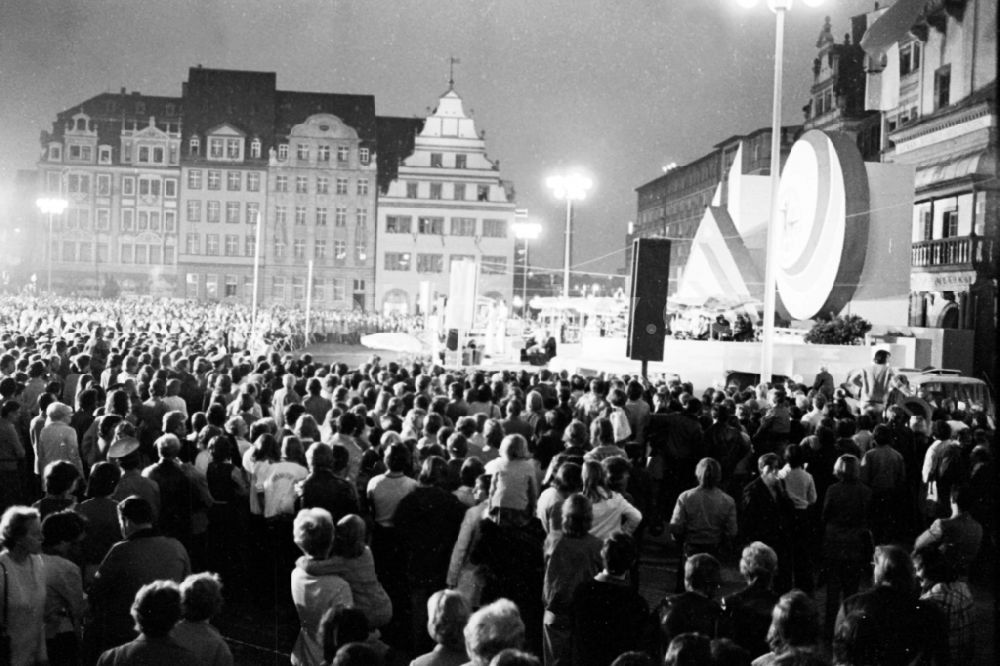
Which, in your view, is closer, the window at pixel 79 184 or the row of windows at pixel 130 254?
the window at pixel 79 184

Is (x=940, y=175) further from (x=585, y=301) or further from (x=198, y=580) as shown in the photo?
(x=198, y=580)

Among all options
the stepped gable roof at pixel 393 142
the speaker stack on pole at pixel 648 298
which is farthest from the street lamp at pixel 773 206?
the stepped gable roof at pixel 393 142

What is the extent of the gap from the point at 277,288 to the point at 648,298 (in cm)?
6592

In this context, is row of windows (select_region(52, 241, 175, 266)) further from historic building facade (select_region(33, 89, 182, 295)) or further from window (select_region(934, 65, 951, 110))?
window (select_region(934, 65, 951, 110))

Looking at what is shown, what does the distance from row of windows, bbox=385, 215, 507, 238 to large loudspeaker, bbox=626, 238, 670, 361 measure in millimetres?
59926

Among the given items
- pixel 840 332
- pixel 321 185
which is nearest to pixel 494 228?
pixel 321 185

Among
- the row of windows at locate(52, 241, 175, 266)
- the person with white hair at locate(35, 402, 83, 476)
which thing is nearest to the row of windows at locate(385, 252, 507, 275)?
the row of windows at locate(52, 241, 175, 266)

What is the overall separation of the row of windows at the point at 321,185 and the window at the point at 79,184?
14.6 meters

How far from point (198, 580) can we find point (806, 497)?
6137mm

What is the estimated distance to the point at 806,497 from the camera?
938 cm

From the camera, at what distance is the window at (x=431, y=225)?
75062mm

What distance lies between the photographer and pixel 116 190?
259 feet

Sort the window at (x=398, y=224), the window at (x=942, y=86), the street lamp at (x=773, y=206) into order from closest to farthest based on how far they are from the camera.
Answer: the street lamp at (x=773, y=206)
the window at (x=942, y=86)
the window at (x=398, y=224)

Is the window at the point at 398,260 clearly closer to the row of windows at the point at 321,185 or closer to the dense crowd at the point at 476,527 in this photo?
the row of windows at the point at 321,185
